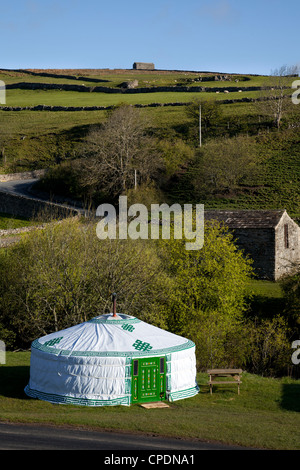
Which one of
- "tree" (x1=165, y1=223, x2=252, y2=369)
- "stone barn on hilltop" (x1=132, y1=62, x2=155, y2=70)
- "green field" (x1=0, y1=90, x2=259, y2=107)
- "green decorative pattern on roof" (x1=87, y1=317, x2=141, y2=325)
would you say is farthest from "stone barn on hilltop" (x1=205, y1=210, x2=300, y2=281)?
"stone barn on hilltop" (x1=132, y1=62, x2=155, y2=70)

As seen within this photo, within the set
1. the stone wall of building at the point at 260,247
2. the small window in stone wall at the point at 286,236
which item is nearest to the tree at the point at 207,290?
the stone wall of building at the point at 260,247

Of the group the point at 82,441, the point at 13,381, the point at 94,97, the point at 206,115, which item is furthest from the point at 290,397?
the point at 94,97

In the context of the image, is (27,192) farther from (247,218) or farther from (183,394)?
(183,394)

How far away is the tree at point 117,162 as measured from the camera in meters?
57.7

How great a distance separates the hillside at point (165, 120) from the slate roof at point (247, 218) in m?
11.3

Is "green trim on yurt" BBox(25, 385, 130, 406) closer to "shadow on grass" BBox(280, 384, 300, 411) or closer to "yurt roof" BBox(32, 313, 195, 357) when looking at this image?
"yurt roof" BBox(32, 313, 195, 357)

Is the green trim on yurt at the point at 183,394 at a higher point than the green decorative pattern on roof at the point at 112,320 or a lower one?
lower

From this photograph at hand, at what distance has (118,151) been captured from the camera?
58.8 meters

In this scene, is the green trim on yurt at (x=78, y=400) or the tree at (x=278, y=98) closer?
the green trim on yurt at (x=78, y=400)

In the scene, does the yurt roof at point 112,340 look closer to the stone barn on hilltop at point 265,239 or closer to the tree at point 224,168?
the stone barn on hilltop at point 265,239

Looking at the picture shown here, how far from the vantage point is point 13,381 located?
834 inches

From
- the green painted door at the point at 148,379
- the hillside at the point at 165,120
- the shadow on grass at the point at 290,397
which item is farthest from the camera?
the hillside at the point at 165,120

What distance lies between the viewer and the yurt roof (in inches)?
754

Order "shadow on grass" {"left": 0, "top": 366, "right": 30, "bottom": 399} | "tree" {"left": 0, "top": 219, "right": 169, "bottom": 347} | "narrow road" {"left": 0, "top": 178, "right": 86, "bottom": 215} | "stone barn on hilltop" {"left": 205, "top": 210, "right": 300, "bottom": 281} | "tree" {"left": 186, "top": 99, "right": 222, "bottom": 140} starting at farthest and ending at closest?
"tree" {"left": 186, "top": 99, "right": 222, "bottom": 140}, "narrow road" {"left": 0, "top": 178, "right": 86, "bottom": 215}, "stone barn on hilltop" {"left": 205, "top": 210, "right": 300, "bottom": 281}, "tree" {"left": 0, "top": 219, "right": 169, "bottom": 347}, "shadow on grass" {"left": 0, "top": 366, "right": 30, "bottom": 399}
